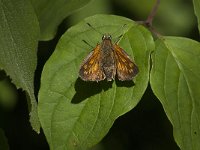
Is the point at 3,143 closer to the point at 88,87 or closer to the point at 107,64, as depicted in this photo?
the point at 88,87

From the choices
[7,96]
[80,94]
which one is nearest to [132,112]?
[7,96]

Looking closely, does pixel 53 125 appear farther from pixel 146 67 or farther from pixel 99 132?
pixel 146 67

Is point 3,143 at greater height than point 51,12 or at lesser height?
lesser

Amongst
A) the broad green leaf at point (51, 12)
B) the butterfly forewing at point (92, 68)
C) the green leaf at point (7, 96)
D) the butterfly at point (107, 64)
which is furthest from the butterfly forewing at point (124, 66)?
the green leaf at point (7, 96)

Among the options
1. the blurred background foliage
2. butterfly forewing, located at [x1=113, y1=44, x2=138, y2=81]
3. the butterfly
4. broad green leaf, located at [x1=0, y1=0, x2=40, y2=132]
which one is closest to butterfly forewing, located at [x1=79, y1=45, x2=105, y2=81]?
the butterfly

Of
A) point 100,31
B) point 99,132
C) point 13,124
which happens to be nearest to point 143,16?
point 13,124

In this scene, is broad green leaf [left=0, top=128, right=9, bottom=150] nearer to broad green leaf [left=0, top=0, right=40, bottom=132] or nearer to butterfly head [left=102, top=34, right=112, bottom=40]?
broad green leaf [left=0, top=0, right=40, bottom=132]

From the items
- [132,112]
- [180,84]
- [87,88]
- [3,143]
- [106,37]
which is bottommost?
[132,112]

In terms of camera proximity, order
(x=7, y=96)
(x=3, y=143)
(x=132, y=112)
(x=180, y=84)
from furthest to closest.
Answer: (x=132, y=112) < (x=7, y=96) < (x=3, y=143) < (x=180, y=84)
